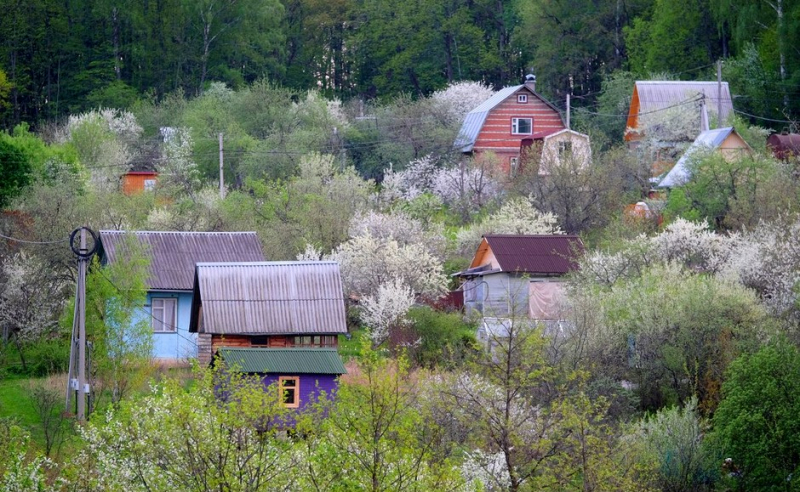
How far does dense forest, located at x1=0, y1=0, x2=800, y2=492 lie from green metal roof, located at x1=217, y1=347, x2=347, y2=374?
1.63 meters

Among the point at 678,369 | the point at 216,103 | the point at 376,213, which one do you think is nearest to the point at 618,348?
the point at 678,369

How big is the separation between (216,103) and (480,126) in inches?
493

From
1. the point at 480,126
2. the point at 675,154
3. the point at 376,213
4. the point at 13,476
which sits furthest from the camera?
the point at 480,126

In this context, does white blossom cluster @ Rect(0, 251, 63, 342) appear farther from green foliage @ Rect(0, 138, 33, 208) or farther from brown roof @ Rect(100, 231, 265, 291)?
green foliage @ Rect(0, 138, 33, 208)

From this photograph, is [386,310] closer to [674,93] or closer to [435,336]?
[435,336]

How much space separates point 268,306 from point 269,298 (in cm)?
25

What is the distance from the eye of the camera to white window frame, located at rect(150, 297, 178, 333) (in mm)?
34781

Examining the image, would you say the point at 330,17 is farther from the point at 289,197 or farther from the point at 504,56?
the point at 289,197

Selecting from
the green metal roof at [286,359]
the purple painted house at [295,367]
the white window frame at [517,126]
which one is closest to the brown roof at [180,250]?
the green metal roof at [286,359]

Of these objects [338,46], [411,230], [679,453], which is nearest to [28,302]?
[411,230]

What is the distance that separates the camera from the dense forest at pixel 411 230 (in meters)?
20.8

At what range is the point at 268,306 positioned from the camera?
33625mm

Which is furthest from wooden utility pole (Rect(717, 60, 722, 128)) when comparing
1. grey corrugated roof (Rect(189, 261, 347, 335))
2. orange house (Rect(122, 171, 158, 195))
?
orange house (Rect(122, 171, 158, 195))

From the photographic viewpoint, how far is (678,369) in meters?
31.3
